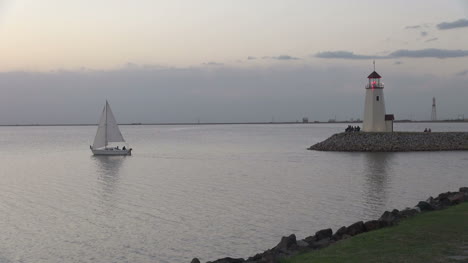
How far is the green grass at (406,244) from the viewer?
9.87m

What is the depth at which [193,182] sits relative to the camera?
32906 mm

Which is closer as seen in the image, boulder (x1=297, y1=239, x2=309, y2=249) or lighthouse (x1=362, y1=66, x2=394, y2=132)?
boulder (x1=297, y1=239, x2=309, y2=249)

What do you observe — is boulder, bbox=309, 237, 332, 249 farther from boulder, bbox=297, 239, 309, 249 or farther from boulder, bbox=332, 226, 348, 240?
boulder, bbox=332, 226, 348, 240

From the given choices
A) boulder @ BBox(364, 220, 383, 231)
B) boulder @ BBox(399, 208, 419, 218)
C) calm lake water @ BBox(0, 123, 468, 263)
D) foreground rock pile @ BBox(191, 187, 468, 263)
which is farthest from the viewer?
calm lake water @ BBox(0, 123, 468, 263)

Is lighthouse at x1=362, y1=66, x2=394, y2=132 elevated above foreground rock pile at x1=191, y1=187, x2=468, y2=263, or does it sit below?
above

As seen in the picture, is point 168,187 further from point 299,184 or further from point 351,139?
point 351,139

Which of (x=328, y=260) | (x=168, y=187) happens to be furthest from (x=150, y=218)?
(x=328, y=260)

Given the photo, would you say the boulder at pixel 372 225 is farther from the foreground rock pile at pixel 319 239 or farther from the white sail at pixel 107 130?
the white sail at pixel 107 130

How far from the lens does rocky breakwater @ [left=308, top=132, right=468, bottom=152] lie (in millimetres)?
60094

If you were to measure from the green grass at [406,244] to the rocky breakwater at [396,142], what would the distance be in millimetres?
47900

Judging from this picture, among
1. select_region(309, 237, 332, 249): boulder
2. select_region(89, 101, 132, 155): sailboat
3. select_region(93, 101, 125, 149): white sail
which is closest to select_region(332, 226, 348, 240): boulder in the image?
select_region(309, 237, 332, 249): boulder

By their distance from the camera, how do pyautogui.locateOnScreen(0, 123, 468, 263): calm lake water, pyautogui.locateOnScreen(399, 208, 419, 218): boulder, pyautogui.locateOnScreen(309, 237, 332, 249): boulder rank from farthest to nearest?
pyautogui.locateOnScreen(0, 123, 468, 263): calm lake water, pyautogui.locateOnScreen(399, 208, 419, 218): boulder, pyautogui.locateOnScreen(309, 237, 332, 249): boulder

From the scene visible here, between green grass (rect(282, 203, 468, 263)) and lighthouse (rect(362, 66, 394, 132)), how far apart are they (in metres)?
49.4

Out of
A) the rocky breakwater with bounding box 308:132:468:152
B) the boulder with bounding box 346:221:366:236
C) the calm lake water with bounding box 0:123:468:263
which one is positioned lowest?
the calm lake water with bounding box 0:123:468:263
